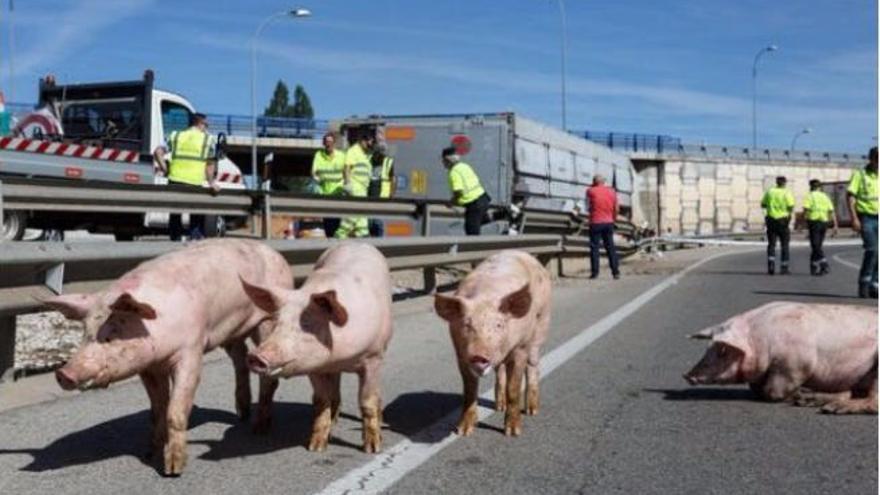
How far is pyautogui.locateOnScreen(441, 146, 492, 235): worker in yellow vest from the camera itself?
15047mm

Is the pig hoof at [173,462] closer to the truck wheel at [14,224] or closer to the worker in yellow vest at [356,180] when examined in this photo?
the truck wheel at [14,224]

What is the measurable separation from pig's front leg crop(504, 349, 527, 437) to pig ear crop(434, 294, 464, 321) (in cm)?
48

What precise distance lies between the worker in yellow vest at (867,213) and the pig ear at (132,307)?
1163cm

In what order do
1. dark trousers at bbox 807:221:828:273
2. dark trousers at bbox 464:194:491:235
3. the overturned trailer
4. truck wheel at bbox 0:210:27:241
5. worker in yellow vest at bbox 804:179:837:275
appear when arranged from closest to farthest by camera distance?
truck wheel at bbox 0:210:27:241 → dark trousers at bbox 464:194:491:235 → dark trousers at bbox 807:221:828:273 → worker in yellow vest at bbox 804:179:837:275 → the overturned trailer

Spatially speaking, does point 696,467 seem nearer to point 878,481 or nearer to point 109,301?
point 878,481

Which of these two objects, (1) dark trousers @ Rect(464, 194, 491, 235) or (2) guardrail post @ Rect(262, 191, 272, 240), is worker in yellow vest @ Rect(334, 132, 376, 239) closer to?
(1) dark trousers @ Rect(464, 194, 491, 235)

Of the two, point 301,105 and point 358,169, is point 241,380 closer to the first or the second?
point 358,169

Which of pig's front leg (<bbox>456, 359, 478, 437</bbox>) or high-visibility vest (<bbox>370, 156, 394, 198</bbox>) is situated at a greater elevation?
high-visibility vest (<bbox>370, 156, 394, 198</bbox>)

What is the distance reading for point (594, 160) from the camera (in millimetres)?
31734

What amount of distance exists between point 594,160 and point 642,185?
2987cm

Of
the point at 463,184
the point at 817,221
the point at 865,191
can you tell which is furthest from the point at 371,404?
the point at 817,221

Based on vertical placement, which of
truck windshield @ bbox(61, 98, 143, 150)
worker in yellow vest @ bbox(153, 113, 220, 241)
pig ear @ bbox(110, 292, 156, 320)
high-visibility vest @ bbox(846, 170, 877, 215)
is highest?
truck windshield @ bbox(61, 98, 143, 150)

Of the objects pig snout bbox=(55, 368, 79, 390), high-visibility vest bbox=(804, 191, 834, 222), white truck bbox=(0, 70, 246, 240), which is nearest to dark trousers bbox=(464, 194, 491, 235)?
white truck bbox=(0, 70, 246, 240)

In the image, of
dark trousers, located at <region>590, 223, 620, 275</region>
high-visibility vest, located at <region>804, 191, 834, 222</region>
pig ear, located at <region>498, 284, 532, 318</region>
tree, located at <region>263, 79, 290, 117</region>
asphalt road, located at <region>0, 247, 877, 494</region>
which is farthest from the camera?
tree, located at <region>263, 79, 290, 117</region>
